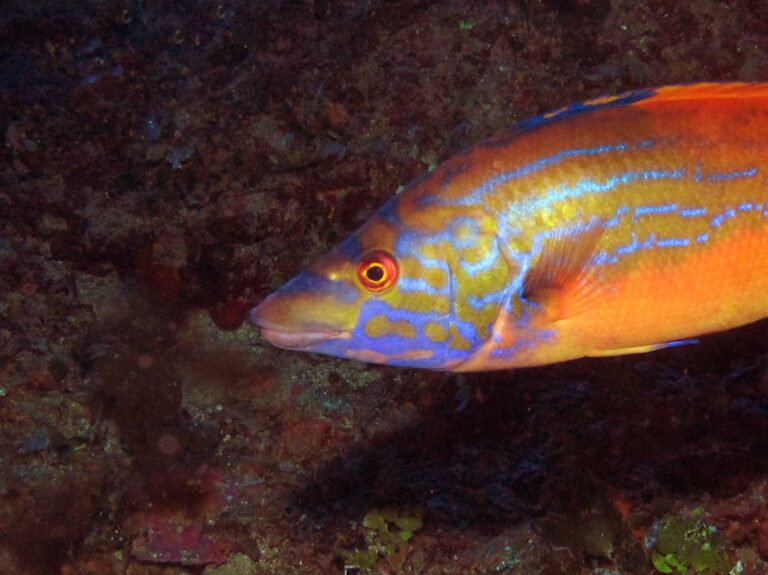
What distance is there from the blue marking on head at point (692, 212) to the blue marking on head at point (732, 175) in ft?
0.38

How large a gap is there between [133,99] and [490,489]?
4.42 meters

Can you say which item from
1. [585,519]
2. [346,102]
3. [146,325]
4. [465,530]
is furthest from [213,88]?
[585,519]

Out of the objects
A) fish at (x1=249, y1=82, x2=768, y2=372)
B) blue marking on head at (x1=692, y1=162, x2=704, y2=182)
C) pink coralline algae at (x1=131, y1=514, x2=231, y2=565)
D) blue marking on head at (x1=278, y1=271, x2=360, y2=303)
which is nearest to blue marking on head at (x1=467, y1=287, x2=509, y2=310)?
fish at (x1=249, y1=82, x2=768, y2=372)

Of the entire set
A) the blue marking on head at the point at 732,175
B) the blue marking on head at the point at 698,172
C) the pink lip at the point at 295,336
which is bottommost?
the pink lip at the point at 295,336

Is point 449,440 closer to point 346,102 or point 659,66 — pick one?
point 346,102

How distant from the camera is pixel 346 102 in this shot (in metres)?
5.12

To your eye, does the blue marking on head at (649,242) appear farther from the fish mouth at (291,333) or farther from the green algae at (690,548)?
the green algae at (690,548)

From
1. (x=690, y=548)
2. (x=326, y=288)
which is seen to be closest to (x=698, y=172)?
(x=326, y=288)

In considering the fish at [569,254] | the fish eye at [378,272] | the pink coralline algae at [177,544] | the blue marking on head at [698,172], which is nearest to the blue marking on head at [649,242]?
the fish at [569,254]

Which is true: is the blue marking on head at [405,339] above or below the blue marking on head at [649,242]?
below

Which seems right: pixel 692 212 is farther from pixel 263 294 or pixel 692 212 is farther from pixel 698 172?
pixel 263 294

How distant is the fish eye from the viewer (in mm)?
2193

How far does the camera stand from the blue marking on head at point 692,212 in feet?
7.17

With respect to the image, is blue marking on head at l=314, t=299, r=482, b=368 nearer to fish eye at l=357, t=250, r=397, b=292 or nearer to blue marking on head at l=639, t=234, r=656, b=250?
fish eye at l=357, t=250, r=397, b=292
